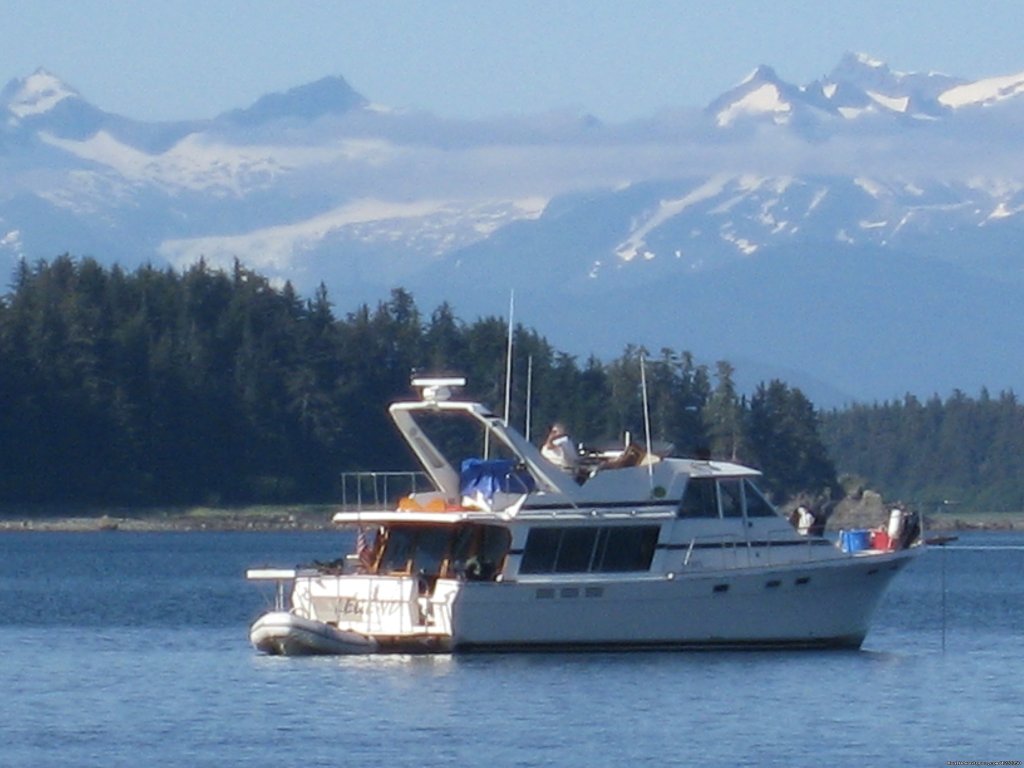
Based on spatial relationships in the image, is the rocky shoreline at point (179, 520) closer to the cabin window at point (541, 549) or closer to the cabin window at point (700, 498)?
the cabin window at point (700, 498)

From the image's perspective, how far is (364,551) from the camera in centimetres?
4409

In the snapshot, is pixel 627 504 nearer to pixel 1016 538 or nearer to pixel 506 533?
pixel 506 533

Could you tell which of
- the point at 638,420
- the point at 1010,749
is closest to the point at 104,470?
the point at 638,420

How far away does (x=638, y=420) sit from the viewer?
14575cm

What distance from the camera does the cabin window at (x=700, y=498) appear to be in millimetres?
43781

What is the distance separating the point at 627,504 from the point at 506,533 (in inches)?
79.3

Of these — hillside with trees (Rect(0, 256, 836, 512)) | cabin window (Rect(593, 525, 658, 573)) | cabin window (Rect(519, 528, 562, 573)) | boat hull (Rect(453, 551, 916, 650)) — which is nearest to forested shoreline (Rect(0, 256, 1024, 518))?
A: hillside with trees (Rect(0, 256, 836, 512))

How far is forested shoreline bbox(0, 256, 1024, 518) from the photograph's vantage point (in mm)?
125750

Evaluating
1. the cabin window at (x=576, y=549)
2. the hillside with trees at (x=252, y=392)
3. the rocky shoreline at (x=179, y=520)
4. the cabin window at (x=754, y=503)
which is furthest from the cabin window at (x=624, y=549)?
the hillside with trees at (x=252, y=392)

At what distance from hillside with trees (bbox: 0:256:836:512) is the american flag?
80.0 meters

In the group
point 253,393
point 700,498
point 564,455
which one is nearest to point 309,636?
point 564,455

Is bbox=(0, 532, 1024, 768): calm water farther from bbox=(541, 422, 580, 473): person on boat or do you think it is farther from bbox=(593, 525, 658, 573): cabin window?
bbox=(541, 422, 580, 473): person on boat

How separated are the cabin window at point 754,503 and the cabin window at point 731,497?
0.13 m

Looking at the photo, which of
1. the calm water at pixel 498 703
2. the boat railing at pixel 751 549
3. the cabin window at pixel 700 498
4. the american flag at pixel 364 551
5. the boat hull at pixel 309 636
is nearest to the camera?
the calm water at pixel 498 703
